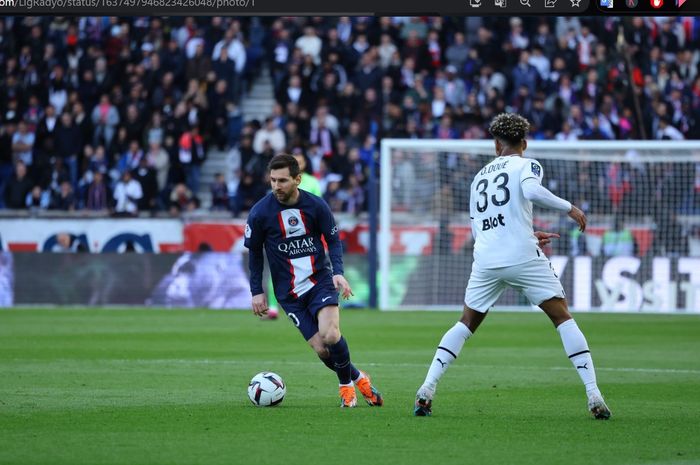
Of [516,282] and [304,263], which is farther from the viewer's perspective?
[304,263]

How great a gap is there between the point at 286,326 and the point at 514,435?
10990mm

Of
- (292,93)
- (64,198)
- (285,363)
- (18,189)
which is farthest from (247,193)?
(285,363)

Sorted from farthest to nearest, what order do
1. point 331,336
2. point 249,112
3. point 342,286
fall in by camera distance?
1. point 249,112
2. point 331,336
3. point 342,286

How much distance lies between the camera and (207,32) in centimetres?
2844

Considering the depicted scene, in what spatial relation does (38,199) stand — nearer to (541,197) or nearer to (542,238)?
(542,238)

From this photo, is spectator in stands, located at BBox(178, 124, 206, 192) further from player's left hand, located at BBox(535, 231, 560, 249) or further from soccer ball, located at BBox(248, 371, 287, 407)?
player's left hand, located at BBox(535, 231, 560, 249)

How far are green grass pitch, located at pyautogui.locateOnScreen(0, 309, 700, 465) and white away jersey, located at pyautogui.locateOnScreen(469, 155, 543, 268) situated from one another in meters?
1.19

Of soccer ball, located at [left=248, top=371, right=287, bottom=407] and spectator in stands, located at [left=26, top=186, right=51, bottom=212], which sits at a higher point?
spectator in stands, located at [left=26, top=186, right=51, bottom=212]

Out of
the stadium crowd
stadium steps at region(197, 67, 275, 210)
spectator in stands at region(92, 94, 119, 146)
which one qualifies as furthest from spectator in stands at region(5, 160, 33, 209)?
stadium steps at region(197, 67, 275, 210)

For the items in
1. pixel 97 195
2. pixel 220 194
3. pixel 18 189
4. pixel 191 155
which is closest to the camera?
pixel 97 195

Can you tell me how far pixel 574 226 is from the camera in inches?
900

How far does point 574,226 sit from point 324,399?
13.5 m

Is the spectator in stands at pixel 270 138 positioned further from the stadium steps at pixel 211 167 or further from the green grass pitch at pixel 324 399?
the green grass pitch at pixel 324 399

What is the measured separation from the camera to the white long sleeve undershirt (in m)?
8.74
